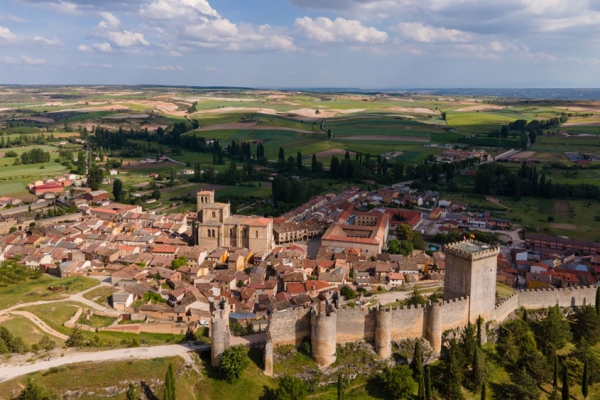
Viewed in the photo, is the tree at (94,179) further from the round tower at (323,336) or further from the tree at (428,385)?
the tree at (428,385)

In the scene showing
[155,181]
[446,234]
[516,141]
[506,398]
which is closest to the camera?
[506,398]

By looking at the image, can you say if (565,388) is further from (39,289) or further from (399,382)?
(39,289)

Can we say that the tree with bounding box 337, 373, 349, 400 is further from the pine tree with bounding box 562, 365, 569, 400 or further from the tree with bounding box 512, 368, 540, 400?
the pine tree with bounding box 562, 365, 569, 400

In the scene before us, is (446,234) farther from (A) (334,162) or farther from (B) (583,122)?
(B) (583,122)

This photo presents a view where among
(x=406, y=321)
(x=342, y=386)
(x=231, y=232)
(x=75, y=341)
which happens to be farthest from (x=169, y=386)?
(x=231, y=232)

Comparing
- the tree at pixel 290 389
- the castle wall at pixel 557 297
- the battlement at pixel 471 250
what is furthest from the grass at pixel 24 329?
the castle wall at pixel 557 297

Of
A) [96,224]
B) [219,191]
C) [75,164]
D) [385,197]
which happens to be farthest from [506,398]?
[75,164]
